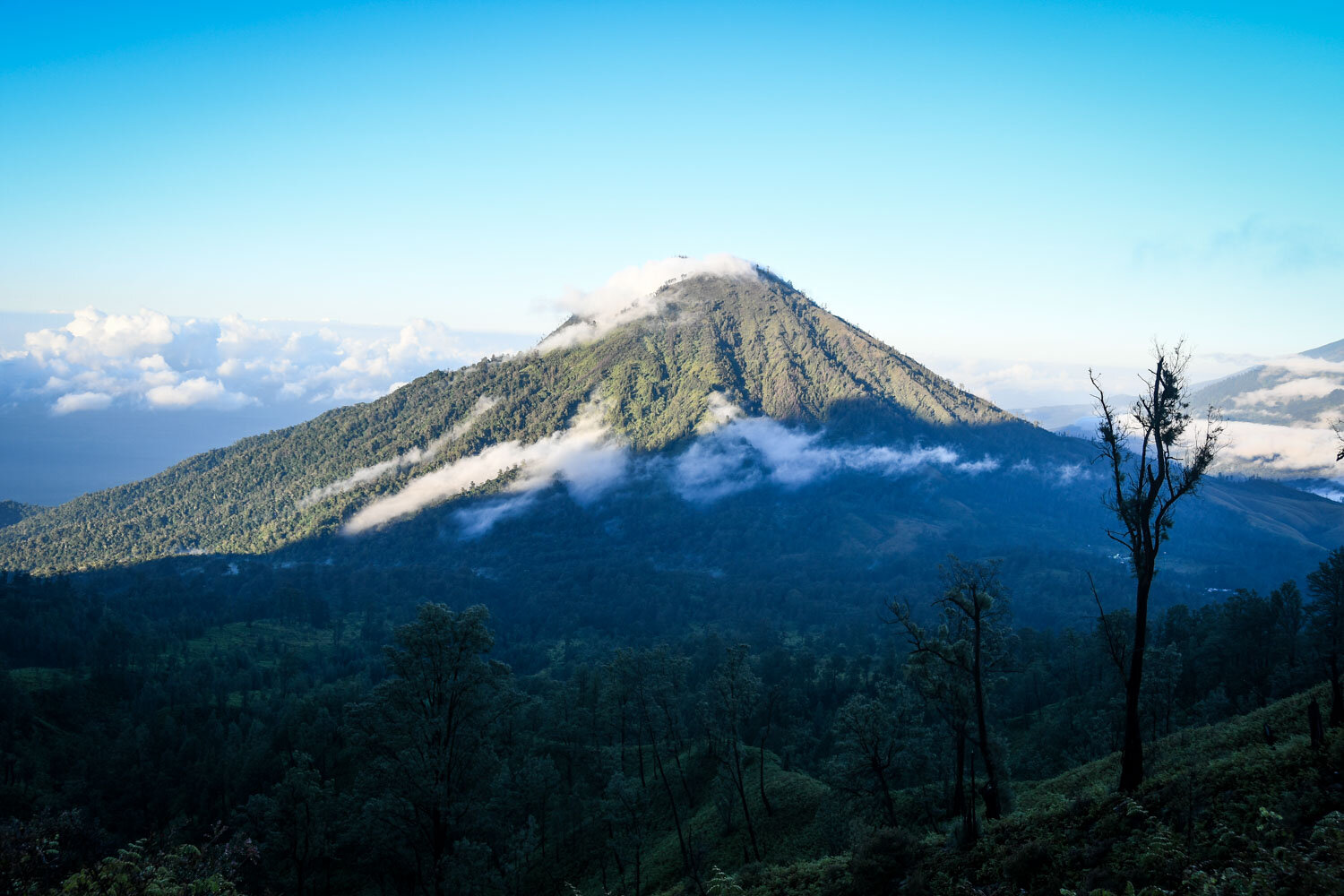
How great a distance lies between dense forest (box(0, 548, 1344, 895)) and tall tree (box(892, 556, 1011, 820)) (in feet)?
0.71

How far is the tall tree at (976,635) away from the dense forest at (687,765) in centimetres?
22

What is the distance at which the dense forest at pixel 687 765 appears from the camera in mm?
15992

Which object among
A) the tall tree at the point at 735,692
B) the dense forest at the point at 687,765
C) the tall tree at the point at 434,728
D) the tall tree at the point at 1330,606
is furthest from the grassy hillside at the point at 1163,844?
the tall tree at the point at 1330,606

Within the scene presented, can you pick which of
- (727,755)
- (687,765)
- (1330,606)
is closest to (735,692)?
(727,755)

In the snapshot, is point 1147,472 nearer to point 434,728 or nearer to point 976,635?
point 976,635

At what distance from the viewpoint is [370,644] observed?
5846 inches

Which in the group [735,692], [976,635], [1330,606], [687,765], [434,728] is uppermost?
[976,635]

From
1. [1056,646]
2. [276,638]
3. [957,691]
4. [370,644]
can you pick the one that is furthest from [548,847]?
[276,638]

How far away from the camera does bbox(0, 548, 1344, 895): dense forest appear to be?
52.5ft

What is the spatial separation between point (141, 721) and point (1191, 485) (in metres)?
116

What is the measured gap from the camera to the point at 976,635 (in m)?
24.0

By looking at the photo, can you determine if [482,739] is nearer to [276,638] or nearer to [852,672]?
[852,672]

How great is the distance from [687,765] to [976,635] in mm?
48514

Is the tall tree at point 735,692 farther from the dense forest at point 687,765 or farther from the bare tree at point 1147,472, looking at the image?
the bare tree at point 1147,472
